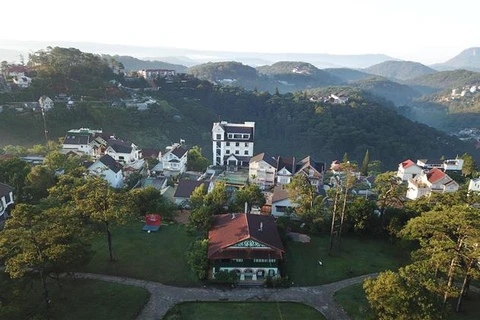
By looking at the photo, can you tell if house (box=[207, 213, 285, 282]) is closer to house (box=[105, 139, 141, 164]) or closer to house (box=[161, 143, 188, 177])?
house (box=[161, 143, 188, 177])

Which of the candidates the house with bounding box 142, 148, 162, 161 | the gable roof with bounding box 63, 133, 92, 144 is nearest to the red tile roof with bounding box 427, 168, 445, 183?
the house with bounding box 142, 148, 162, 161

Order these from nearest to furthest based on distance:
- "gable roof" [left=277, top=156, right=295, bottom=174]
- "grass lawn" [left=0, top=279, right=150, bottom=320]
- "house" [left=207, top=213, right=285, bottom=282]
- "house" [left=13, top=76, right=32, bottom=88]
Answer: "grass lawn" [left=0, top=279, right=150, bottom=320]
"house" [left=207, top=213, right=285, bottom=282]
"gable roof" [left=277, top=156, right=295, bottom=174]
"house" [left=13, top=76, right=32, bottom=88]

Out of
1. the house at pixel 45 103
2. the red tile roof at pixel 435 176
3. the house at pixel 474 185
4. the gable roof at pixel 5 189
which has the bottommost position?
the house at pixel 474 185

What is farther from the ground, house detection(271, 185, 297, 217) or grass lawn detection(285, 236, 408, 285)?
house detection(271, 185, 297, 217)

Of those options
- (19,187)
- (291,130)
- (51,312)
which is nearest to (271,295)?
(51,312)

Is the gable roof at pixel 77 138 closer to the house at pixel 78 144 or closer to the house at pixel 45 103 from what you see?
the house at pixel 78 144

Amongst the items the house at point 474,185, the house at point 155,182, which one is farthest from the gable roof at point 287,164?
the house at point 474,185
